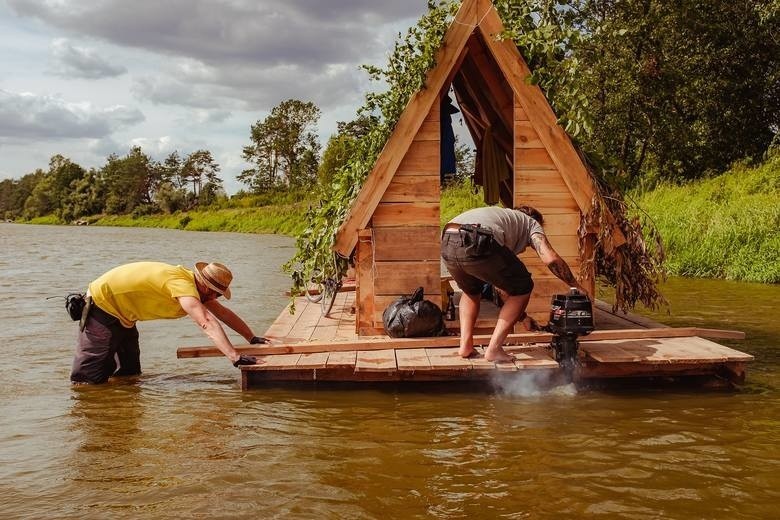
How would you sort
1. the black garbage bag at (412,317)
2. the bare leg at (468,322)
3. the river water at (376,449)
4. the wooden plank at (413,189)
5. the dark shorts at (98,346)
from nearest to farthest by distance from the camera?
the river water at (376,449), the bare leg at (468,322), the dark shorts at (98,346), the black garbage bag at (412,317), the wooden plank at (413,189)

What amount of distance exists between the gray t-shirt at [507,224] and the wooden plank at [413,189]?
1.02 meters

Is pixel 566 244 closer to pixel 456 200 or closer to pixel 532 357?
pixel 532 357

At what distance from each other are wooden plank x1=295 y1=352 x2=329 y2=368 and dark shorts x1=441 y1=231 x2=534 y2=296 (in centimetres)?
137

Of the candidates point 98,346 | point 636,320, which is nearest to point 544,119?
point 636,320

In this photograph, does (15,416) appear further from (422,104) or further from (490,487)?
(422,104)

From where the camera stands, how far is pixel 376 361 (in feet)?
21.9

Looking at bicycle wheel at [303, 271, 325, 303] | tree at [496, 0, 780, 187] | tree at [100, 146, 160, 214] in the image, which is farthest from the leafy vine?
tree at [100, 146, 160, 214]

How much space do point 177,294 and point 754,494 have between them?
471 centimetres

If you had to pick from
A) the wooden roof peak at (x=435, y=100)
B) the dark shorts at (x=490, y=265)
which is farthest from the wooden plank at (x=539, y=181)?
the dark shorts at (x=490, y=265)

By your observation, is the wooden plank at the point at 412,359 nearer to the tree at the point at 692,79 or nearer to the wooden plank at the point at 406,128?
the wooden plank at the point at 406,128

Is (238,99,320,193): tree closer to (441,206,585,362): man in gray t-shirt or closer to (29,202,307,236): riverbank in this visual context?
(29,202,307,236): riverbank

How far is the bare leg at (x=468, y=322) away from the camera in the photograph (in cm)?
684

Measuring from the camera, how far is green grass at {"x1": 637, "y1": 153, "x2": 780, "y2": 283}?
1577 cm

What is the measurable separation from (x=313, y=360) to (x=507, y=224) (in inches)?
81.2
